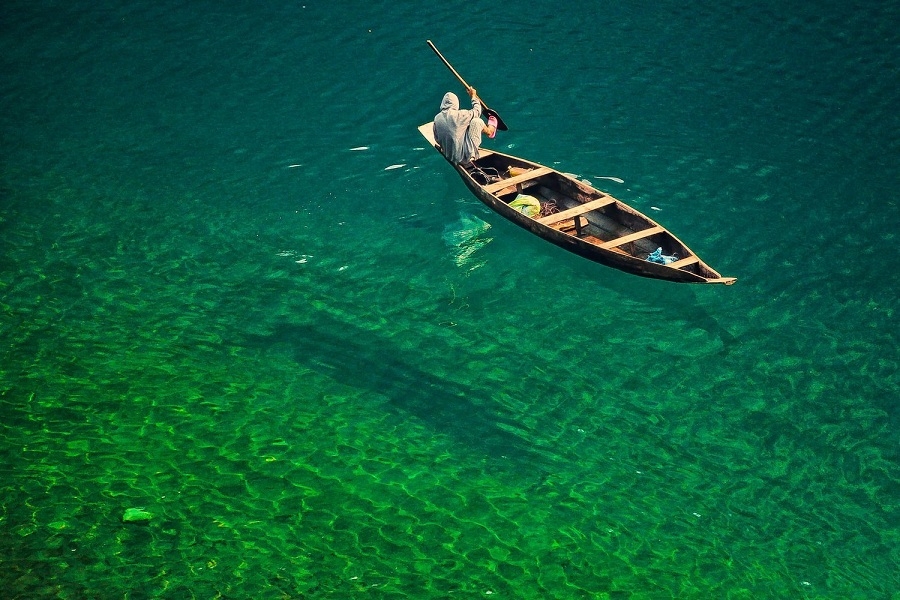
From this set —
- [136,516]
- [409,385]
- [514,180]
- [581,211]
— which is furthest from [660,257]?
[136,516]

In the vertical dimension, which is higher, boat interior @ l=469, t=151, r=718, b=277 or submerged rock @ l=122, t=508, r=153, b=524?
boat interior @ l=469, t=151, r=718, b=277

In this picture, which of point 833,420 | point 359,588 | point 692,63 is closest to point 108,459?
point 359,588

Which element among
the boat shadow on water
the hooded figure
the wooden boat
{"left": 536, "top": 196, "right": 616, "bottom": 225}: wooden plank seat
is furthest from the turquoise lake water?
the hooded figure

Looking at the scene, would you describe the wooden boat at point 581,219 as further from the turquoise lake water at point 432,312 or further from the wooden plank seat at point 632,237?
the turquoise lake water at point 432,312

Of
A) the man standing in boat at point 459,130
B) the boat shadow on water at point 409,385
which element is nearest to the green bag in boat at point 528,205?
the man standing in boat at point 459,130

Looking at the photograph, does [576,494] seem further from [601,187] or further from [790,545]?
[601,187]

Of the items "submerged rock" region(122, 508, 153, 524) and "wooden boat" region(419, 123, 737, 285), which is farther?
"wooden boat" region(419, 123, 737, 285)

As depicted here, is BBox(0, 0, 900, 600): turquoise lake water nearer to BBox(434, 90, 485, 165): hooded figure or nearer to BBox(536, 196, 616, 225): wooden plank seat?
BBox(536, 196, 616, 225): wooden plank seat
